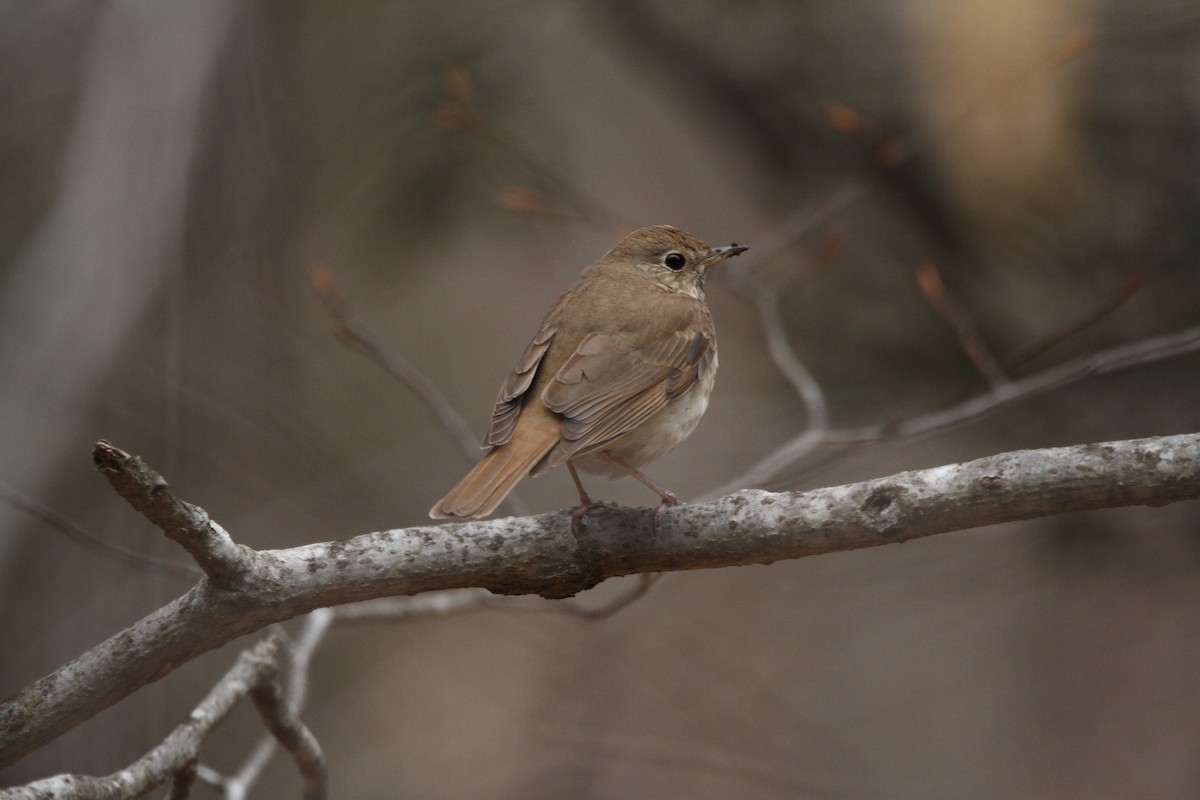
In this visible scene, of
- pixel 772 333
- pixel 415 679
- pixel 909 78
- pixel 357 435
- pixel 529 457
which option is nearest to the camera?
pixel 529 457

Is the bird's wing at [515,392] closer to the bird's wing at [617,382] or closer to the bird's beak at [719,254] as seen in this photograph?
the bird's wing at [617,382]

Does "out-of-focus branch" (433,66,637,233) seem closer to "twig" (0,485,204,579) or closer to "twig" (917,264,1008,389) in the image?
"twig" (917,264,1008,389)

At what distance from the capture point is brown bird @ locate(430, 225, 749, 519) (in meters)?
3.63

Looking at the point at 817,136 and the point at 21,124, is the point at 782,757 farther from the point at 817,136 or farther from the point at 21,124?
the point at 21,124

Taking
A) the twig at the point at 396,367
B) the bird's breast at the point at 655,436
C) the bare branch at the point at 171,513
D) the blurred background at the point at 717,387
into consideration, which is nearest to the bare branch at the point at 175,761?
the bare branch at the point at 171,513

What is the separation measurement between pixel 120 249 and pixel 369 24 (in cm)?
236

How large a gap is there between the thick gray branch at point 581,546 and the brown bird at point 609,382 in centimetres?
29

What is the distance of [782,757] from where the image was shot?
22.5ft

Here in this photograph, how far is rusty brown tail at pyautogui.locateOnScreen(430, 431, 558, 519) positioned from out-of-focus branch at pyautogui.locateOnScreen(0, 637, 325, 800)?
639mm

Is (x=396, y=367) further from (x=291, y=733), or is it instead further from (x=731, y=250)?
(x=291, y=733)

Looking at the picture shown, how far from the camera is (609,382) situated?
13.2 feet

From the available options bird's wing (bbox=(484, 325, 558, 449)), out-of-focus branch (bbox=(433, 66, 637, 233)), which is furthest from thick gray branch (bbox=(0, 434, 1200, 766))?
out-of-focus branch (bbox=(433, 66, 637, 233))

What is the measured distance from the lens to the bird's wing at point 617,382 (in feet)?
12.2

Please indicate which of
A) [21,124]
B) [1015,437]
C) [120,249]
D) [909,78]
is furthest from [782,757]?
[21,124]
